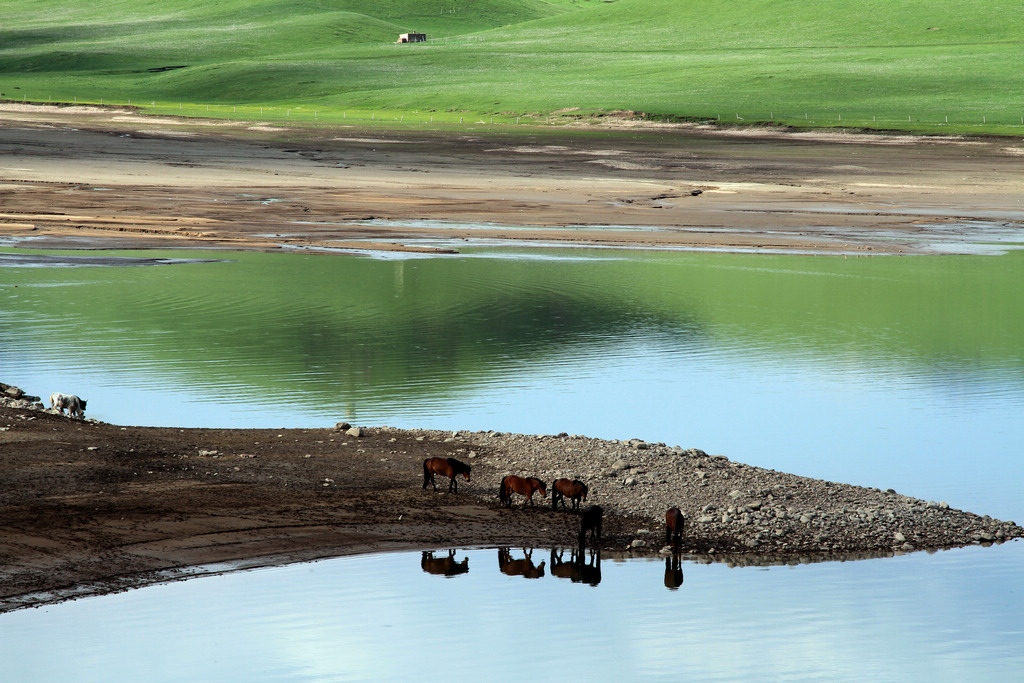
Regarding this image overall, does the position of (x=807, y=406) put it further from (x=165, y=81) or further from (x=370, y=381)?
(x=165, y=81)

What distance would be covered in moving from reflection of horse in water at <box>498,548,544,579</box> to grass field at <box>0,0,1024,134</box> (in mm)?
70346

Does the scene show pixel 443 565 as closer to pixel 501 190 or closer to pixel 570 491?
pixel 570 491

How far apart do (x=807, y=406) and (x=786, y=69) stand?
92372 mm

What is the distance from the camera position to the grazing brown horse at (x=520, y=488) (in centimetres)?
1212

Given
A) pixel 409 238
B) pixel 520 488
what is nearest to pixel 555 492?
pixel 520 488

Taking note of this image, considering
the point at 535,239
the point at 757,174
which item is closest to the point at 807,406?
the point at 535,239

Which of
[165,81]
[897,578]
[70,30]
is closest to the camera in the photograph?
[897,578]

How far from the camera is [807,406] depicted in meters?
19.7

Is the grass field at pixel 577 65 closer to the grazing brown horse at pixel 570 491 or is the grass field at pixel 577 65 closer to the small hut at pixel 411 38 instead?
the small hut at pixel 411 38

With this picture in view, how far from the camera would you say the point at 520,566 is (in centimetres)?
1116

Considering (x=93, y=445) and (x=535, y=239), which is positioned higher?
(x=535, y=239)

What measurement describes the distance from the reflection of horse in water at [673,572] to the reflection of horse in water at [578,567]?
567 millimetres

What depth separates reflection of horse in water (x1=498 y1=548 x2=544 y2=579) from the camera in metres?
11.0

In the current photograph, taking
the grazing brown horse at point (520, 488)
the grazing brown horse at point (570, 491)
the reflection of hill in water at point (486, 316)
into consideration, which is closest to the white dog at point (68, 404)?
the reflection of hill in water at point (486, 316)
